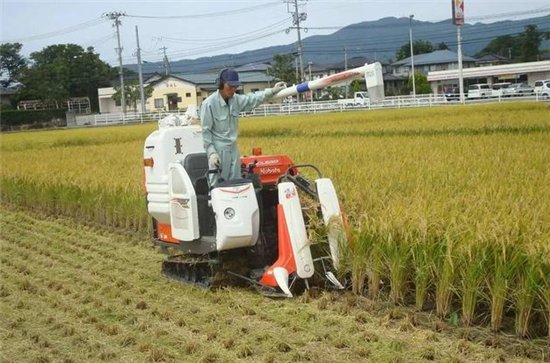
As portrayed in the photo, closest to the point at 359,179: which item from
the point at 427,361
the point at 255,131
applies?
the point at 427,361

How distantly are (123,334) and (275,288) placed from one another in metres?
1.22

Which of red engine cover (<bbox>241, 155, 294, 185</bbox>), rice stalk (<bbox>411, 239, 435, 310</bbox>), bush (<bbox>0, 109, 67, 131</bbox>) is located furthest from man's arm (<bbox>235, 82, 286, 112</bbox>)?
bush (<bbox>0, 109, 67, 131</bbox>)

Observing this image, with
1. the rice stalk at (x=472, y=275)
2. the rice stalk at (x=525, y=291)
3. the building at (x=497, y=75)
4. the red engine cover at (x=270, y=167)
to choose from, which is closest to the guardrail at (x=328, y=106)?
the building at (x=497, y=75)

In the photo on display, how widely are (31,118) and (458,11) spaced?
111 ft

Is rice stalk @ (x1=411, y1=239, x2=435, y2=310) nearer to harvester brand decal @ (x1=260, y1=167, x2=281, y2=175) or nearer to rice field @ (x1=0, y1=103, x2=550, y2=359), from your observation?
rice field @ (x1=0, y1=103, x2=550, y2=359)

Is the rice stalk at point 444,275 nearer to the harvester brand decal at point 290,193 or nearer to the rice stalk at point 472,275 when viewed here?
the rice stalk at point 472,275

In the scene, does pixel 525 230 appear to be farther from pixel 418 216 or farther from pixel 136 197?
pixel 136 197

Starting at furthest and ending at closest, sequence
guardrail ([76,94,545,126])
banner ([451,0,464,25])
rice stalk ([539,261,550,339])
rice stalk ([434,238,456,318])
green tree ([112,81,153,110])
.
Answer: green tree ([112,81,153,110]) < banner ([451,0,464,25]) < guardrail ([76,94,545,126]) < rice stalk ([434,238,456,318]) < rice stalk ([539,261,550,339])

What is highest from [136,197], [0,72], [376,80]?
[0,72]

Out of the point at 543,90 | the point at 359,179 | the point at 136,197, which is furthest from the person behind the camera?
the point at 543,90

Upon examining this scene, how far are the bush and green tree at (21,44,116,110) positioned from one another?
494 cm

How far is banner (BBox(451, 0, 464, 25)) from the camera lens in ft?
149

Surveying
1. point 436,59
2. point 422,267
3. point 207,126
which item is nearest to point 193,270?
point 207,126

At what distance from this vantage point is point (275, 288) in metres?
5.43
